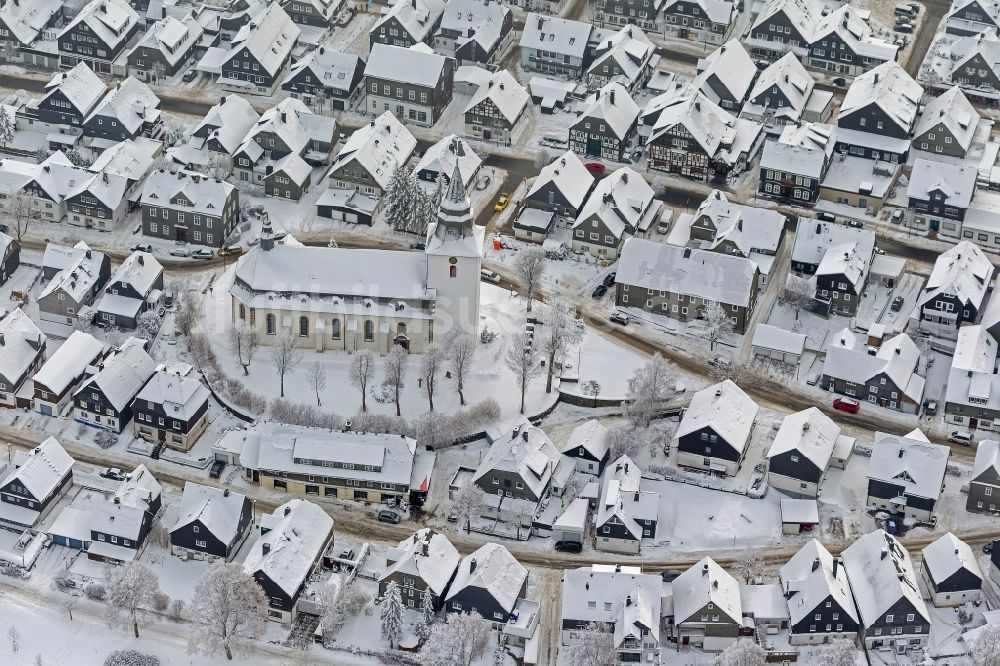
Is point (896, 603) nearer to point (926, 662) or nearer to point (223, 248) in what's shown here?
point (926, 662)

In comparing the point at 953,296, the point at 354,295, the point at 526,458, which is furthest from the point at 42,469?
the point at 953,296

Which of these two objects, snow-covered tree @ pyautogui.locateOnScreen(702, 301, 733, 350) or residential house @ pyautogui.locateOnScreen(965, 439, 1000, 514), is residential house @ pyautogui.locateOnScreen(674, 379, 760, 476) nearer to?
snow-covered tree @ pyautogui.locateOnScreen(702, 301, 733, 350)

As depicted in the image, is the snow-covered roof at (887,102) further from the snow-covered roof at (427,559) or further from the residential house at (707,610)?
the snow-covered roof at (427,559)

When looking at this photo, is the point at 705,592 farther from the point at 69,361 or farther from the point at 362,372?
the point at 69,361

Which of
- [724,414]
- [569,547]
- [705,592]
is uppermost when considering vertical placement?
[724,414]

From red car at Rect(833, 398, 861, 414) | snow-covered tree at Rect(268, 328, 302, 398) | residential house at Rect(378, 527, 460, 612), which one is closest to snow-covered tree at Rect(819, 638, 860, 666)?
residential house at Rect(378, 527, 460, 612)

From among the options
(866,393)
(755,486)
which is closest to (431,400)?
(755,486)
